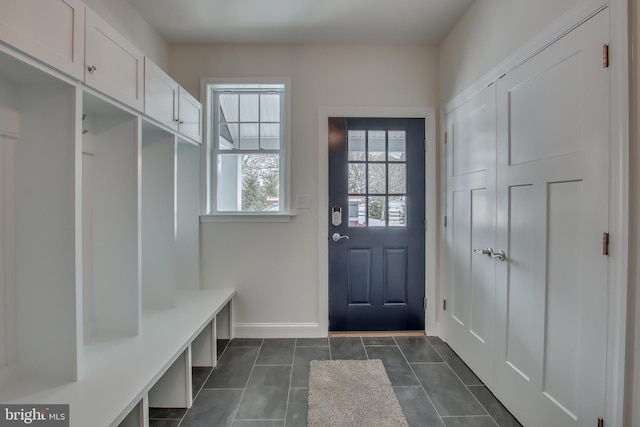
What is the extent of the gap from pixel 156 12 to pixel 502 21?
95.8 inches

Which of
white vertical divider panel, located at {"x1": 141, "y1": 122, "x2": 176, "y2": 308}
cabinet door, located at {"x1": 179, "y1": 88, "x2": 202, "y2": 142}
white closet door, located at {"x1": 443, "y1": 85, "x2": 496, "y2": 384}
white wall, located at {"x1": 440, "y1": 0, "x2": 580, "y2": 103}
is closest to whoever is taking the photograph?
white wall, located at {"x1": 440, "y1": 0, "x2": 580, "y2": 103}

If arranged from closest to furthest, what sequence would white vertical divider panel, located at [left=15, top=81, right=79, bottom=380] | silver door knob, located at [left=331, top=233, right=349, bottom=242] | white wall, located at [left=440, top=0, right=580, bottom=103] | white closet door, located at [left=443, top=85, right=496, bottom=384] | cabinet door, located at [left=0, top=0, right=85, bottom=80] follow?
cabinet door, located at [left=0, top=0, right=85, bottom=80] < white vertical divider panel, located at [left=15, top=81, right=79, bottom=380] < white wall, located at [left=440, top=0, right=580, bottom=103] < white closet door, located at [left=443, top=85, right=496, bottom=384] < silver door knob, located at [left=331, top=233, right=349, bottom=242]

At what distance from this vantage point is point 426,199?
106 inches

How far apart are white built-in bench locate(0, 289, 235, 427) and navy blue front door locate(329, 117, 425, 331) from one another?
114 centimetres

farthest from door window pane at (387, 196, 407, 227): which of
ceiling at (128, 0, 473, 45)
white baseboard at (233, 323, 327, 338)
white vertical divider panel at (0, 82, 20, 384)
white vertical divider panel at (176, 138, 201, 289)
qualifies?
white vertical divider panel at (0, 82, 20, 384)

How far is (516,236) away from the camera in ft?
5.42

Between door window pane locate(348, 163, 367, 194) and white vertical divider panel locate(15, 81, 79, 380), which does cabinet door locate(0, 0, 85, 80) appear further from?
door window pane locate(348, 163, 367, 194)

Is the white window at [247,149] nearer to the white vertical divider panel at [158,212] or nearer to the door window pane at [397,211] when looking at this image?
the white vertical divider panel at [158,212]

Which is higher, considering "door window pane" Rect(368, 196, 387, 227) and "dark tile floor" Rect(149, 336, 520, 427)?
"door window pane" Rect(368, 196, 387, 227)

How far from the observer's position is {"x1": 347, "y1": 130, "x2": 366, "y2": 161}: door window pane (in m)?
2.70

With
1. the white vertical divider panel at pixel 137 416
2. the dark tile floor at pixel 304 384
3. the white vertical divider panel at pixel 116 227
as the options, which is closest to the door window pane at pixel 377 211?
the dark tile floor at pixel 304 384

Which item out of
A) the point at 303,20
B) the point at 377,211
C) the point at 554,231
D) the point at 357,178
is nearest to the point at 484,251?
the point at 554,231

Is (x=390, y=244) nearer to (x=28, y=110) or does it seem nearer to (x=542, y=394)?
(x=542, y=394)

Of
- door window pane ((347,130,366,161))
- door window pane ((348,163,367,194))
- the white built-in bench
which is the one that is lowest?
the white built-in bench
